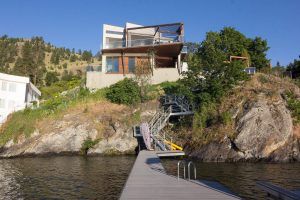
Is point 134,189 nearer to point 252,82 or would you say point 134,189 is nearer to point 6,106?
point 252,82

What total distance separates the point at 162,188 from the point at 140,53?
40.1 meters

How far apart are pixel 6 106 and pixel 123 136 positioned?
27.6m

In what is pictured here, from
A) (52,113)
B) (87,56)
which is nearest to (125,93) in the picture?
(52,113)

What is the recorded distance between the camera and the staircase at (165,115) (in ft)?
112

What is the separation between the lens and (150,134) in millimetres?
34500

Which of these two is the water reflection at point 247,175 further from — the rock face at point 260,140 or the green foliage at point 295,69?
the green foliage at point 295,69

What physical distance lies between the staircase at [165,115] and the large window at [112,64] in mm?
13644

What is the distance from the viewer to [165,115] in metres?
38.4

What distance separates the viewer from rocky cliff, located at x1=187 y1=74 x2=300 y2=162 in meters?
30.3

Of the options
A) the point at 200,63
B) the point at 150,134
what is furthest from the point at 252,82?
the point at 150,134

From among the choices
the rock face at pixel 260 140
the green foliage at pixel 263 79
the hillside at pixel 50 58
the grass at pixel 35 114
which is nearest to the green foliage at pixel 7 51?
the hillside at pixel 50 58

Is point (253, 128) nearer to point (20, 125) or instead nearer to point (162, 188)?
point (162, 188)

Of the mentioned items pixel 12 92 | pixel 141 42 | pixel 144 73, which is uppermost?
pixel 141 42

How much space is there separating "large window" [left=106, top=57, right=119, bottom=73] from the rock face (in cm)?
2433
